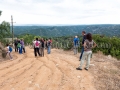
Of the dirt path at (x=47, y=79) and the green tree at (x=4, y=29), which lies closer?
the dirt path at (x=47, y=79)

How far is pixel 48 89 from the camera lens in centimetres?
813

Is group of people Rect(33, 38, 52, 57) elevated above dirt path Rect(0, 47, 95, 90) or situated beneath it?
elevated above

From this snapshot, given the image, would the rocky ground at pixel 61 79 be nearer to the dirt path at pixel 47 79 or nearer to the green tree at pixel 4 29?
the dirt path at pixel 47 79

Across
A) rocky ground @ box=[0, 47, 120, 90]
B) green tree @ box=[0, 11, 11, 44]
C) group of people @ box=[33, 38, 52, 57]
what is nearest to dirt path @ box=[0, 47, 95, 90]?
rocky ground @ box=[0, 47, 120, 90]

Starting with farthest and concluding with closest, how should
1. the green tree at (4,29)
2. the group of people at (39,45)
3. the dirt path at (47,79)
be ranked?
the green tree at (4,29) → the group of people at (39,45) → the dirt path at (47,79)

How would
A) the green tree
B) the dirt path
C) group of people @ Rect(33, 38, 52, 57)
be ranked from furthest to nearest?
the green tree, group of people @ Rect(33, 38, 52, 57), the dirt path

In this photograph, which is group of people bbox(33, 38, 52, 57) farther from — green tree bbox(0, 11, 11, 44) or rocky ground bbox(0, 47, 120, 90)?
green tree bbox(0, 11, 11, 44)

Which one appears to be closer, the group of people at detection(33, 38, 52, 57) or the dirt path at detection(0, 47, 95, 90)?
the dirt path at detection(0, 47, 95, 90)

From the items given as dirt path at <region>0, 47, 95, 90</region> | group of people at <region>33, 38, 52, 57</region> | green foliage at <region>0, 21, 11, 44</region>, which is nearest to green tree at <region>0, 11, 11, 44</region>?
green foliage at <region>0, 21, 11, 44</region>

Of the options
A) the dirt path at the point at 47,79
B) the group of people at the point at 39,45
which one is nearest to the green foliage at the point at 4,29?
the group of people at the point at 39,45

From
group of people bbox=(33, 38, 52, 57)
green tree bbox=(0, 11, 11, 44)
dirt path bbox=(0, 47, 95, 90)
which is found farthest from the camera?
green tree bbox=(0, 11, 11, 44)

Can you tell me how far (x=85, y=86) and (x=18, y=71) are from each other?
411 centimetres
